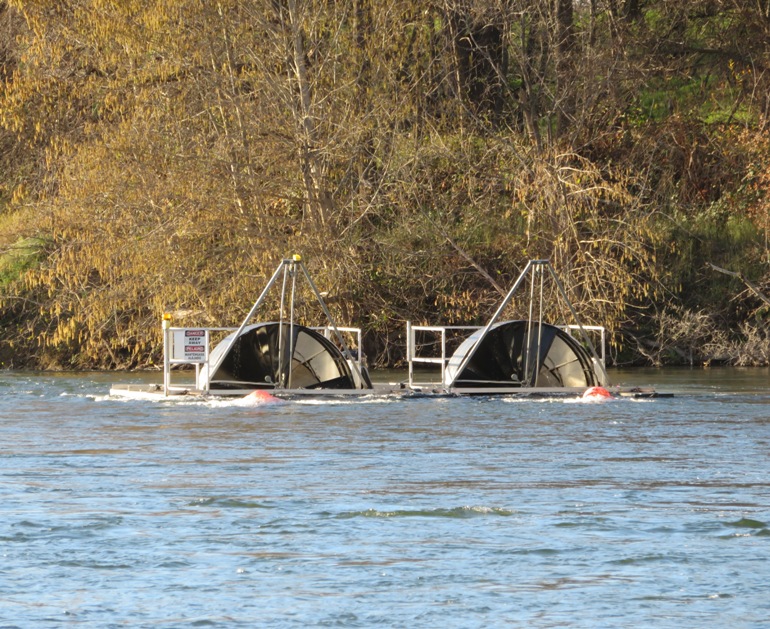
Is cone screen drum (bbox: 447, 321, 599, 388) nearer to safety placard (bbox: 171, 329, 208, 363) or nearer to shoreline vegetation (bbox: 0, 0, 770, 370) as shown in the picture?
safety placard (bbox: 171, 329, 208, 363)

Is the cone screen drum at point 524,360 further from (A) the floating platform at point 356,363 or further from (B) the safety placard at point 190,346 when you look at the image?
(B) the safety placard at point 190,346

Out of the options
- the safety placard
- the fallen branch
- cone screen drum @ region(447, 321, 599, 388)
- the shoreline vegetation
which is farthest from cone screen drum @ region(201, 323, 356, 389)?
Answer: the fallen branch

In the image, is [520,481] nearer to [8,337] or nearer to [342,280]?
[342,280]

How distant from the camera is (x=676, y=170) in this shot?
1793 inches

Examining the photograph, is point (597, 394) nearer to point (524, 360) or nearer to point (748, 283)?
point (524, 360)

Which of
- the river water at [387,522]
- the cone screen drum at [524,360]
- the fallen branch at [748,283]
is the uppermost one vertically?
the fallen branch at [748,283]

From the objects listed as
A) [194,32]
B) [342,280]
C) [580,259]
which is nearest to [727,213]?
[580,259]

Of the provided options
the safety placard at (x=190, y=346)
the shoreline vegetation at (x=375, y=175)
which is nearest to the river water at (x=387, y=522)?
the safety placard at (x=190, y=346)

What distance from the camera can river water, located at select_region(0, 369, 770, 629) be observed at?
1084 cm

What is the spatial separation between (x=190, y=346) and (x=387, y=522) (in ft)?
49.5

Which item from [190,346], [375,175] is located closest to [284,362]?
[190,346]

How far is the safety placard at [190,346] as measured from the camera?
28.8 meters

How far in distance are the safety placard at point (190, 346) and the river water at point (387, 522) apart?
4.02 m

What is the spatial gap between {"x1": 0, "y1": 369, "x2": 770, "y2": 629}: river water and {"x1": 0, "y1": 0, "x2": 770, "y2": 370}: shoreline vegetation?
1484 centimetres
